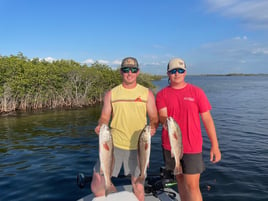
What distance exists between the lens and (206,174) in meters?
10.8

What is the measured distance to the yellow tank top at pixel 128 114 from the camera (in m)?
4.49

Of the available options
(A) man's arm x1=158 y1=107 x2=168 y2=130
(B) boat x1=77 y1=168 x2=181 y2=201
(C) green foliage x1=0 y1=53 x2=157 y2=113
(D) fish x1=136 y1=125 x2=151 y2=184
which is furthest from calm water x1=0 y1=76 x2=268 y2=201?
(C) green foliage x1=0 y1=53 x2=157 y2=113

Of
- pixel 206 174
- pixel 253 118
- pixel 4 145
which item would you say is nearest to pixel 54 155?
pixel 4 145

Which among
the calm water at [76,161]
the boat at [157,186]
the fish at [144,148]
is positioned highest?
the fish at [144,148]

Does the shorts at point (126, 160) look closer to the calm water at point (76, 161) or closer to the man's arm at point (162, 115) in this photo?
the man's arm at point (162, 115)

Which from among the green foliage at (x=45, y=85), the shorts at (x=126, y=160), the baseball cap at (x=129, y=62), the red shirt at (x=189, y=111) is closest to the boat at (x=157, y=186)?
the shorts at (x=126, y=160)

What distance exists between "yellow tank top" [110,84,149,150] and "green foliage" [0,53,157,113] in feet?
95.4

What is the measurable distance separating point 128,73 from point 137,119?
2.98ft

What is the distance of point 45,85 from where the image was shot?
3481 cm

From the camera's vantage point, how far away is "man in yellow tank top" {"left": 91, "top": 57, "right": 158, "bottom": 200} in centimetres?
449

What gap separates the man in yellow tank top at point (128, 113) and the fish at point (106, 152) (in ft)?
1.18

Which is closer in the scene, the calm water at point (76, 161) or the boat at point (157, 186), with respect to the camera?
the boat at point (157, 186)

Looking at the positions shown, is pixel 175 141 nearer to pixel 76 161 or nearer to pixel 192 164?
pixel 192 164

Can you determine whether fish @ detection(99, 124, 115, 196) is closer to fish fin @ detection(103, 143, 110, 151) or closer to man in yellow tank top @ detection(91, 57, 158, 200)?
fish fin @ detection(103, 143, 110, 151)
